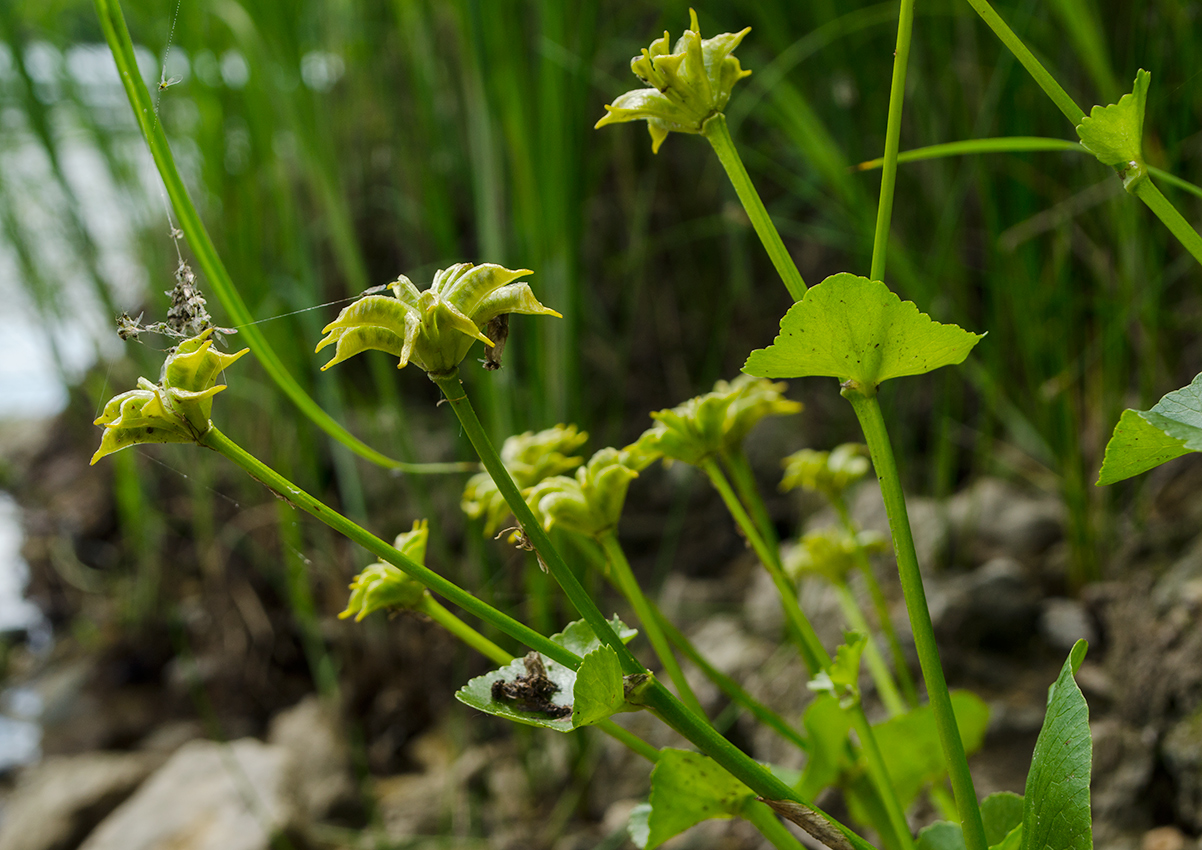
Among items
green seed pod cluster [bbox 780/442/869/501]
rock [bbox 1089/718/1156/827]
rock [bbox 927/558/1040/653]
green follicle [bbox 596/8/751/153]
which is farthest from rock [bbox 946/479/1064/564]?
green follicle [bbox 596/8/751/153]

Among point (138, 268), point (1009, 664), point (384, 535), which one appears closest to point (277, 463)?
point (384, 535)

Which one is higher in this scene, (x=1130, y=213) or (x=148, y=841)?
(x=1130, y=213)

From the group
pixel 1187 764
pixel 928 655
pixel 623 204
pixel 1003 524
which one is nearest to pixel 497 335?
pixel 928 655

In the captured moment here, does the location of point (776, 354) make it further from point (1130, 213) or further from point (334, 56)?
point (334, 56)

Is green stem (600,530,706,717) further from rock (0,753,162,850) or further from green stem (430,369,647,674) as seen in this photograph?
rock (0,753,162,850)

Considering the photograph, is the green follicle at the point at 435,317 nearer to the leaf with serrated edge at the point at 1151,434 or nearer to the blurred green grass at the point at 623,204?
the leaf with serrated edge at the point at 1151,434
